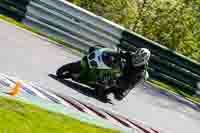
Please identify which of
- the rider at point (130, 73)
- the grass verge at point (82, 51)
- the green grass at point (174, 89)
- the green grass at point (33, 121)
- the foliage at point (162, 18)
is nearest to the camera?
the green grass at point (33, 121)

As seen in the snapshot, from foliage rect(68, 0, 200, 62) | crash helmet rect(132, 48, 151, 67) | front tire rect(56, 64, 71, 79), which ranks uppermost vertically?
crash helmet rect(132, 48, 151, 67)

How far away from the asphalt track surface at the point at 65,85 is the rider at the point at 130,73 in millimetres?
338

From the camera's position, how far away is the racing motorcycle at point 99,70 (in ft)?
42.2

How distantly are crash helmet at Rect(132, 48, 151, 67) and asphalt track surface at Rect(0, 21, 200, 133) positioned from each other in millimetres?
1020

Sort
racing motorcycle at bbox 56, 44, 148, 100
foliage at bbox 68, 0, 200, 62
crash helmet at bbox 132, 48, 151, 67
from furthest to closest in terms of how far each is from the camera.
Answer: foliage at bbox 68, 0, 200, 62
racing motorcycle at bbox 56, 44, 148, 100
crash helmet at bbox 132, 48, 151, 67

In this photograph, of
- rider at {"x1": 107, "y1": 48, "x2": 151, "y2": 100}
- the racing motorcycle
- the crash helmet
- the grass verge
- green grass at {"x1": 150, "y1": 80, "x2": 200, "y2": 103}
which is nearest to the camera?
the crash helmet

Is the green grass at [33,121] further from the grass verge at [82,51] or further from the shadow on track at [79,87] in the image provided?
the grass verge at [82,51]

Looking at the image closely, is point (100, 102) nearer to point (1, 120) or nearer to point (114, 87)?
point (114, 87)

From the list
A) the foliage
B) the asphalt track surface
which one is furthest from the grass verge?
the foliage

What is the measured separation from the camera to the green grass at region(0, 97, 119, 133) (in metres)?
8.03

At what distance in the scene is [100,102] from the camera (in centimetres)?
1256

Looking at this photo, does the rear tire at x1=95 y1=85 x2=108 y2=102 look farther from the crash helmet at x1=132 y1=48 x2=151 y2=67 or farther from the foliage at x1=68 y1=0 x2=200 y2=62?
the foliage at x1=68 y1=0 x2=200 y2=62

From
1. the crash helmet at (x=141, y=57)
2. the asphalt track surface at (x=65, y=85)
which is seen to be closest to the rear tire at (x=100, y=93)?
the asphalt track surface at (x=65, y=85)

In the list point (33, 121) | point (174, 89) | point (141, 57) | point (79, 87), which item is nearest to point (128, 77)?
point (141, 57)
